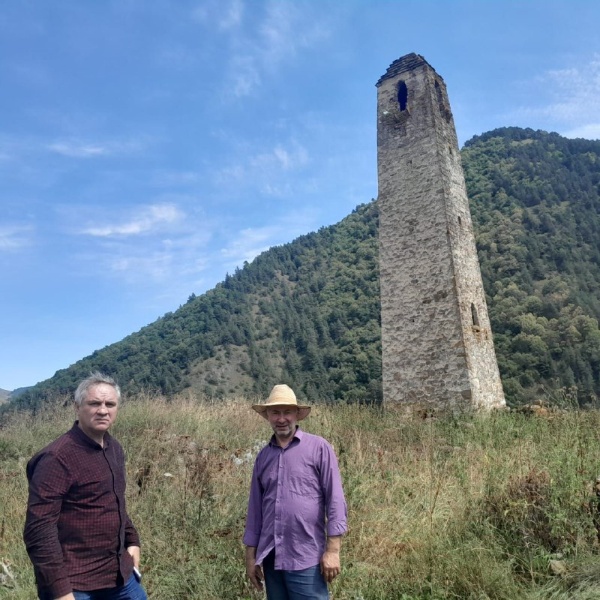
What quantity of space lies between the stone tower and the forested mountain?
47.4 ft

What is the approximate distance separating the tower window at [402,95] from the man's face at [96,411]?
11488 millimetres

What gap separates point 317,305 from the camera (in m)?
52.5

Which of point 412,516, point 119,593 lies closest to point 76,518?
point 119,593

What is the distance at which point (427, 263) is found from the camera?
10414 mm

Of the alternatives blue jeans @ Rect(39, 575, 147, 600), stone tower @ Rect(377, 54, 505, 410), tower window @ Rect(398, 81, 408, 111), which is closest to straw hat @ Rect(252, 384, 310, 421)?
blue jeans @ Rect(39, 575, 147, 600)

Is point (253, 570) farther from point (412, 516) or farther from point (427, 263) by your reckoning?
point (427, 263)

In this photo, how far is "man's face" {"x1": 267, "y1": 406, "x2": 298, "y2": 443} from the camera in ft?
8.76

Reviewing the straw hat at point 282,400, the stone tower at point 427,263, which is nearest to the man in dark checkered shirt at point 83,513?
the straw hat at point 282,400

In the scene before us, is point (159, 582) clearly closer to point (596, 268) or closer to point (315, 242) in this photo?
point (596, 268)

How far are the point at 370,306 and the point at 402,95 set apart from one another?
96.8 feet

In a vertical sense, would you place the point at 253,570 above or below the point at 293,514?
below

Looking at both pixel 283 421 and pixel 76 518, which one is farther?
pixel 283 421

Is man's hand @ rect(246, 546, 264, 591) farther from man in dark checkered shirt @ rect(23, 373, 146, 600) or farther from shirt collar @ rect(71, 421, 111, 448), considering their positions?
shirt collar @ rect(71, 421, 111, 448)

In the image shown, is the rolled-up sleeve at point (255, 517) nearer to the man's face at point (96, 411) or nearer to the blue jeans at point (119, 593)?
the blue jeans at point (119, 593)
